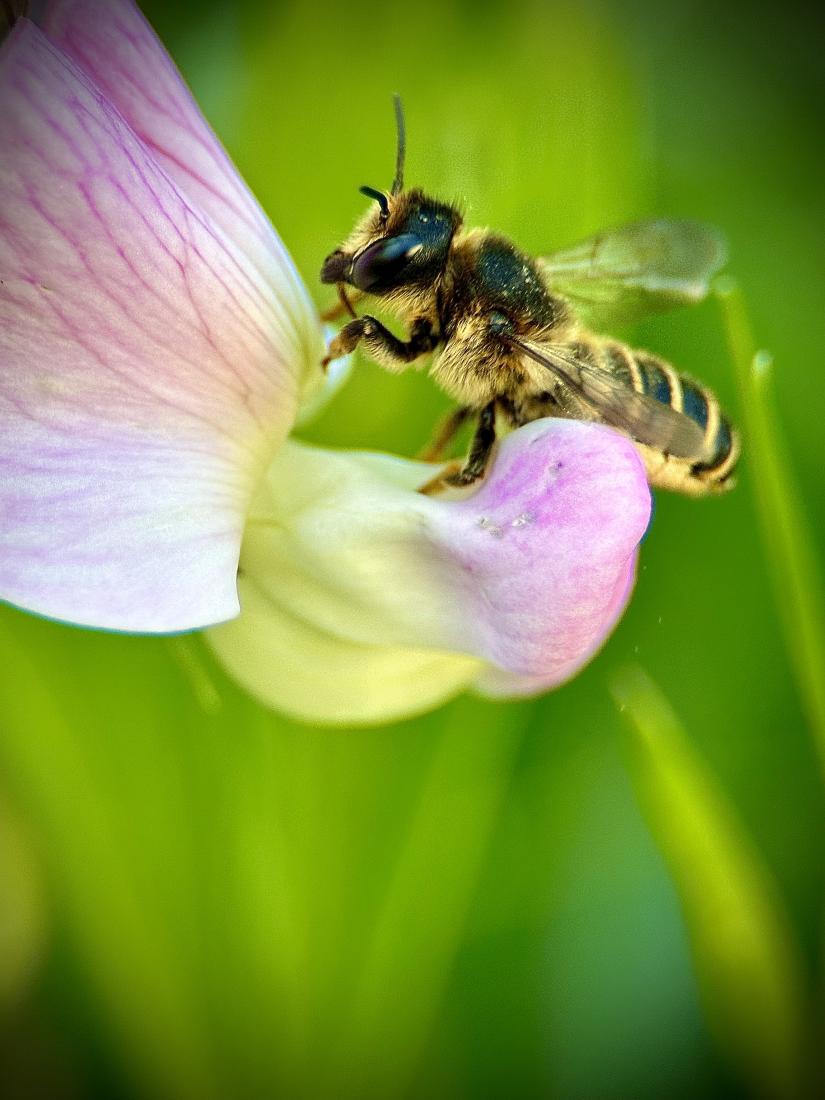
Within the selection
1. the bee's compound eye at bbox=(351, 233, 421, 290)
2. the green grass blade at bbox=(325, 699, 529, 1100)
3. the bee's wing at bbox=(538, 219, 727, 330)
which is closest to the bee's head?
the bee's compound eye at bbox=(351, 233, 421, 290)

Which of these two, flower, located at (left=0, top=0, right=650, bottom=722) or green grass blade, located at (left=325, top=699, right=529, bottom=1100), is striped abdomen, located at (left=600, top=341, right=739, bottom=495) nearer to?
flower, located at (left=0, top=0, right=650, bottom=722)

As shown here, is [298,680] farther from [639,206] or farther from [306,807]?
[639,206]

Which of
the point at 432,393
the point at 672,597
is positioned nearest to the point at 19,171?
the point at 432,393

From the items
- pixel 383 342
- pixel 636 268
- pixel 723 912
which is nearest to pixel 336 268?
pixel 383 342

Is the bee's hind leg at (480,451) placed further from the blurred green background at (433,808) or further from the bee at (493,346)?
the blurred green background at (433,808)

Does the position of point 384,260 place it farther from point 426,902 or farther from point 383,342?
point 426,902

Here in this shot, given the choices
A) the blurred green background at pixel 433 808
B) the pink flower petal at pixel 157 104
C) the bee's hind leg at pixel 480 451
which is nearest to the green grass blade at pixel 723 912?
the blurred green background at pixel 433 808
